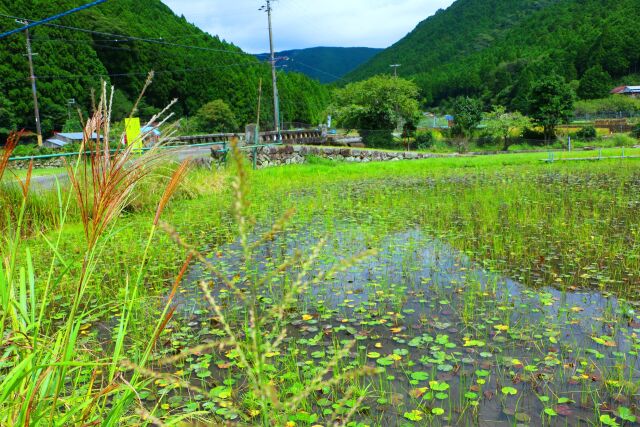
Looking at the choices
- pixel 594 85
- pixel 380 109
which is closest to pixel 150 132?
pixel 380 109

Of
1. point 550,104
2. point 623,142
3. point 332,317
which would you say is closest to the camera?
point 332,317

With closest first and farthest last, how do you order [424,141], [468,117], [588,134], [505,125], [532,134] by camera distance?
[424,141]
[505,125]
[588,134]
[532,134]
[468,117]

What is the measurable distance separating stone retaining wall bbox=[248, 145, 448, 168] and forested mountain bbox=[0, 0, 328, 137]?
30.0 ft

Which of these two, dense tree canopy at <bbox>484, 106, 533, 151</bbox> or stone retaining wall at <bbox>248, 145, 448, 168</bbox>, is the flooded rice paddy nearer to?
stone retaining wall at <bbox>248, 145, 448, 168</bbox>

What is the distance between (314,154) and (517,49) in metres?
66.8

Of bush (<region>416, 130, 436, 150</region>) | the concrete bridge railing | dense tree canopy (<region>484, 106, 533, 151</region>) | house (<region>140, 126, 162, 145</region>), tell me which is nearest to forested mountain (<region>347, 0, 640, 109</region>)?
dense tree canopy (<region>484, 106, 533, 151</region>)

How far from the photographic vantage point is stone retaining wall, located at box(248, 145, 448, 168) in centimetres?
1947

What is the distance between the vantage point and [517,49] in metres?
76.2

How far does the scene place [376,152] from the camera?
2366cm

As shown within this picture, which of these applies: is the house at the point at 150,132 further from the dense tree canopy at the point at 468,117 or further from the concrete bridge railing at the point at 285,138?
the dense tree canopy at the point at 468,117

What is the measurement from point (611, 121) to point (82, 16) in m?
49.0

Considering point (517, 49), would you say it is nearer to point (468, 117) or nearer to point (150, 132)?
point (468, 117)

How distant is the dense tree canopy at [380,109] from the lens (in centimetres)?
3106

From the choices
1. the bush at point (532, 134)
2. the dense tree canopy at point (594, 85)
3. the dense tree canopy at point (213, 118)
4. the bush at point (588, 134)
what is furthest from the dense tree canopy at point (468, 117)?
the dense tree canopy at point (594, 85)
